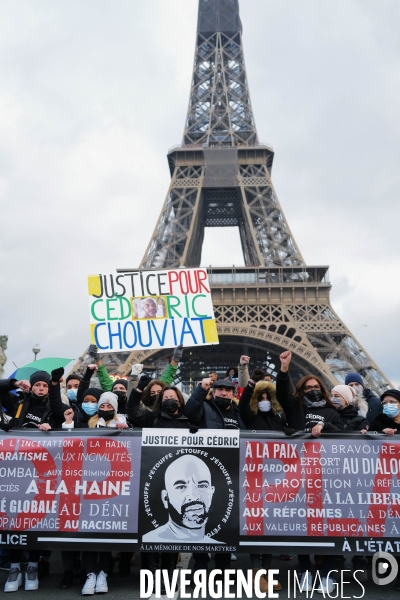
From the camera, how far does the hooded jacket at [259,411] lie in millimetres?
5855

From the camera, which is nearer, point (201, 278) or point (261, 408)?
point (261, 408)

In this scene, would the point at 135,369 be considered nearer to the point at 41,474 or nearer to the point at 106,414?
the point at 106,414

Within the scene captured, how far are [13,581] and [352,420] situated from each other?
3935mm

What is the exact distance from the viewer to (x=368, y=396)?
707cm

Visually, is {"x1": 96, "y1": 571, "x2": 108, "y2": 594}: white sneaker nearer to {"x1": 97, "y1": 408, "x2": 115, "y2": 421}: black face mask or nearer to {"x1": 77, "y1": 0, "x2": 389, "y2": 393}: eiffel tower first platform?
{"x1": 97, "y1": 408, "x2": 115, "y2": 421}: black face mask

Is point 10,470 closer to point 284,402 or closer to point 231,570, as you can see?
point 231,570

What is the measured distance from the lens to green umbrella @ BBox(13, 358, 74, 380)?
966cm

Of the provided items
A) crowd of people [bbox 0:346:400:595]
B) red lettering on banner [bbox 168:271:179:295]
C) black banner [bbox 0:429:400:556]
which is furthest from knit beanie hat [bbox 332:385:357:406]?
red lettering on banner [bbox 168:271:179:295]

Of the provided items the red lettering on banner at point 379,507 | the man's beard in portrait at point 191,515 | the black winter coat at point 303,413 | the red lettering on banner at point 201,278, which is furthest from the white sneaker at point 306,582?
the red lettering on banner at point 201,278

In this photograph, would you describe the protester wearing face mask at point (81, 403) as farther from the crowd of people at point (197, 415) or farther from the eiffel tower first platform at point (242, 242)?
the eiffel tower first platform at point (242, 242)

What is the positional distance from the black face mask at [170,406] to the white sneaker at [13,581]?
2.15 metres

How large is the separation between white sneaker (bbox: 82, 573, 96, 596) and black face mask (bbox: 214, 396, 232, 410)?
2.11 metres

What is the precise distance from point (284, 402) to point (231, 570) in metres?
1.77

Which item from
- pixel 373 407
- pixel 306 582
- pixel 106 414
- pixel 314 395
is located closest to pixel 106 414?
pixel 106 414
